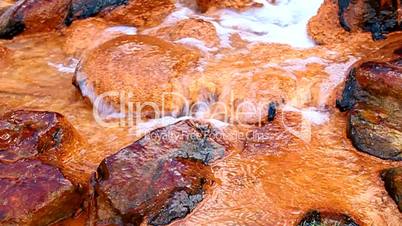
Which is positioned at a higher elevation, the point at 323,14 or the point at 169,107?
the point at 323,14

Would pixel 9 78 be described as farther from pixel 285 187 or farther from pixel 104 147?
pixel 285 187

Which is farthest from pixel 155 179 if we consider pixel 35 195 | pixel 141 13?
pixel 141 13

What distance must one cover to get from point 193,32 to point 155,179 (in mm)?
3522

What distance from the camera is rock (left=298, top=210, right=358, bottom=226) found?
4516mm

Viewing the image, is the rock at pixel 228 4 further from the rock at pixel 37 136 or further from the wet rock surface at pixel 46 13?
the rock at pixel 37 136

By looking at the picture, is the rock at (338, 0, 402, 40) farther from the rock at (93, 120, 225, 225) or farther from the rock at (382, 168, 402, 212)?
the rock at (93, 120, 225, 225)

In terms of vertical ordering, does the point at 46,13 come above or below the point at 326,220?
above

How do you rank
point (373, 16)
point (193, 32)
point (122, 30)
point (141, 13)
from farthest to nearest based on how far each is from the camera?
point (141, 13), point (122, 30), point (193, 32), point (373, 16)

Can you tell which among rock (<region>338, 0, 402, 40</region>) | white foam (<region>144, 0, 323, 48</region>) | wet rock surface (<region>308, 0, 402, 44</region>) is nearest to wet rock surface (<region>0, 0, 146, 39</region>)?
white foam (<region>144, 0, 323, 48</region>)

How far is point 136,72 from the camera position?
6730 mm

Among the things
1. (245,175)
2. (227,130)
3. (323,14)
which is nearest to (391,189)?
(245,175)

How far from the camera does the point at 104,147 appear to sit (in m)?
5.80

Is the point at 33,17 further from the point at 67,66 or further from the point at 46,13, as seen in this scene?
the point at 67,66

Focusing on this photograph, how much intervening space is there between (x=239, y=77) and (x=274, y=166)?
178 cm
